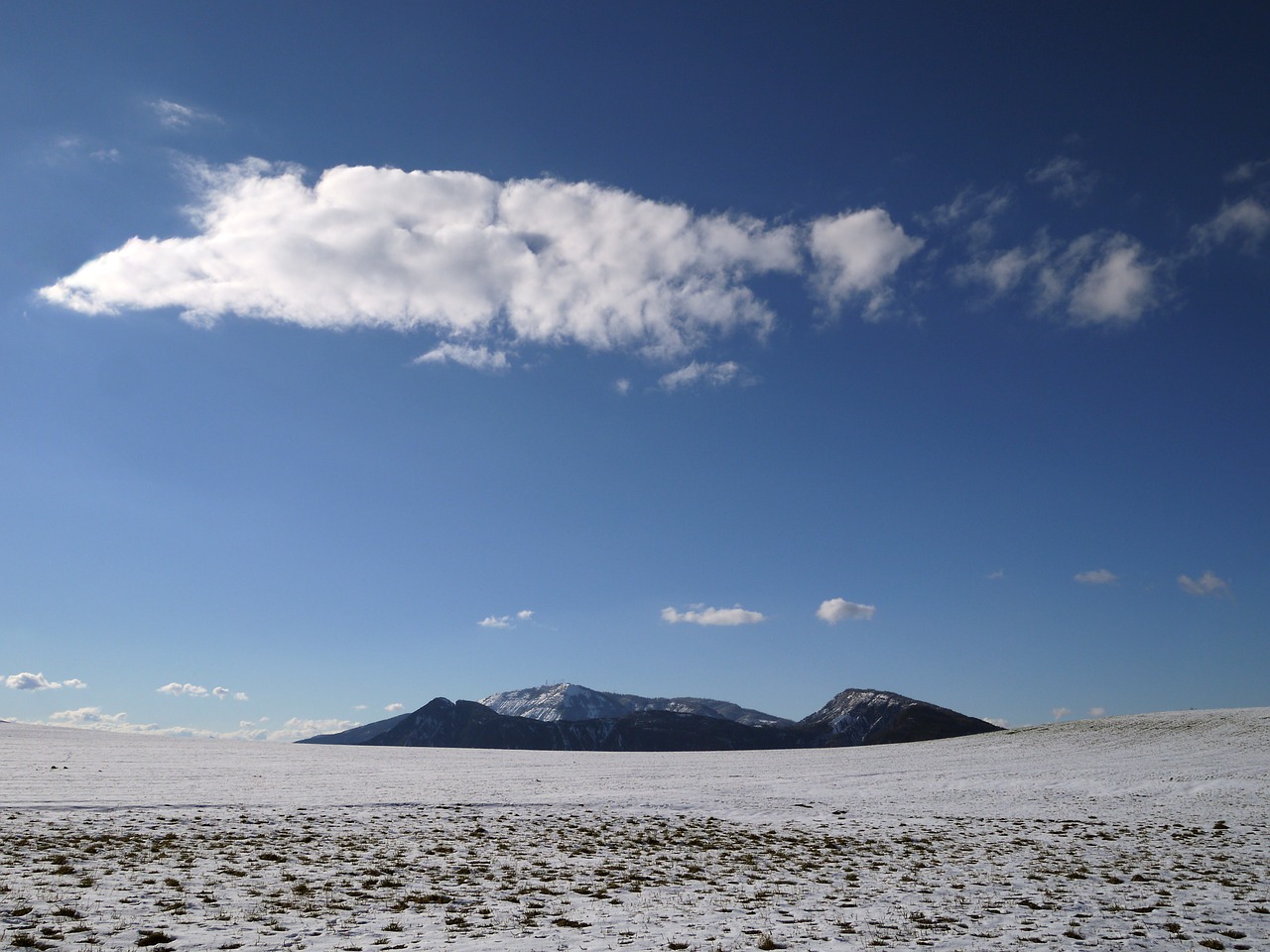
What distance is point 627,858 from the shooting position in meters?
19.7

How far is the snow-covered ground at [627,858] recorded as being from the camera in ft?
42.5

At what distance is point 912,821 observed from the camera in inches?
1080

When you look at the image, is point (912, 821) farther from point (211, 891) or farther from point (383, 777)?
point (383, 777)

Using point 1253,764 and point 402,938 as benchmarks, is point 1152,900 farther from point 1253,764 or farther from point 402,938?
point 1253,764

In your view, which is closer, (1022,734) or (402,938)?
(402,938)

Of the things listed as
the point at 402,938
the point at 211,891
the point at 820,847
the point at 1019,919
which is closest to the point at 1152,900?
the point at 1019,919

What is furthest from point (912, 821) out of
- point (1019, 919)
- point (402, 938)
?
point (402, 938)

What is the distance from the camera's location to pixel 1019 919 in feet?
47.1

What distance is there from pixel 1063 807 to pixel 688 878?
22.3 meters

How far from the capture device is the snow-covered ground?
1295 centimetres

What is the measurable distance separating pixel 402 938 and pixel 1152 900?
16.1 metres

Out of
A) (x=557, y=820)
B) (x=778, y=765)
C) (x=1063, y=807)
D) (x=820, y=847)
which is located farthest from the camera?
(x=778, y=765)

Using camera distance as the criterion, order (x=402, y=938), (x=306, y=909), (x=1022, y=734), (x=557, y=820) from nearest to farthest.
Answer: (x=402, y=938), (x=306, y=909), (x=557, y=820), (x=1022, y=734)

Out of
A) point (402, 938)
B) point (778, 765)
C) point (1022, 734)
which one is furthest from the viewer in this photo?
point (1022, 734)
